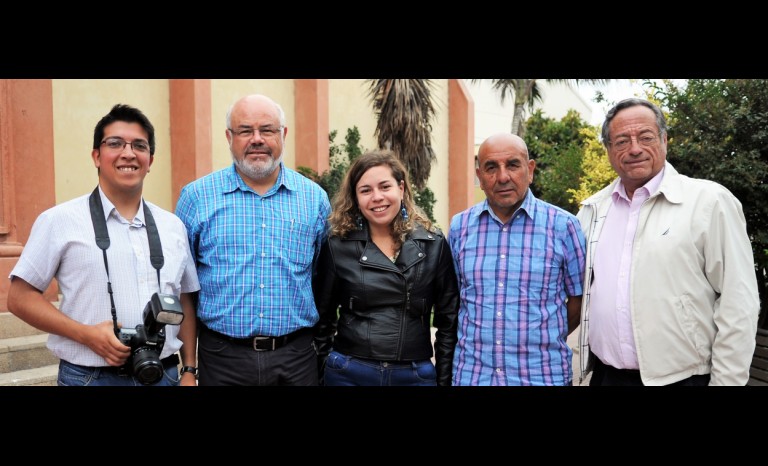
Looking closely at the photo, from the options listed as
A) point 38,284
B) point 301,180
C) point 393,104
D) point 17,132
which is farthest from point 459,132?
point 38,284

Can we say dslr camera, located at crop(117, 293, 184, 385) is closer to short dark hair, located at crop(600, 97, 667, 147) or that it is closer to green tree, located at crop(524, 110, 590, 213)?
short dark hair, located at crop(600, 97, 667, 147)

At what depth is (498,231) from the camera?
3230 millimetres

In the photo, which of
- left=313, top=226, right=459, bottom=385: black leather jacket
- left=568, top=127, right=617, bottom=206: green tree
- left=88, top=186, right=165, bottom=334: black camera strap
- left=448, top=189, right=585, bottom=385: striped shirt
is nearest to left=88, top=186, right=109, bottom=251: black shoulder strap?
left=88, top=186, right=165, bottom=334: black camera strap

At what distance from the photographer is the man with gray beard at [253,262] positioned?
10.6ft

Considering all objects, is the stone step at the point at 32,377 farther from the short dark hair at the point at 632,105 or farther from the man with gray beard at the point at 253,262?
the short dark hair at the point at 632,105

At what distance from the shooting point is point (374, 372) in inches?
125

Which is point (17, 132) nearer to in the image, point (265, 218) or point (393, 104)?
point (265, 218)

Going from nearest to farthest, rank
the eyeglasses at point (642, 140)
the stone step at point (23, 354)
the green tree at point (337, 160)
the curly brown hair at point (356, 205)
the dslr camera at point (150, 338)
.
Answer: the dslr camera at point (150, 338) → the eyeglasses at point (642, 140) → the curly brown hair at point (356, 205) → the stone step at point (23, 354) → the green tree at point (337, 160)

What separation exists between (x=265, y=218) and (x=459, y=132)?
13.4 m

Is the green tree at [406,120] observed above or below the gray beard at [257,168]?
above

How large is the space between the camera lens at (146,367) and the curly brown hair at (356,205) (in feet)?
3.82

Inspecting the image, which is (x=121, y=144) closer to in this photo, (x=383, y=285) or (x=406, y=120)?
(x=383, y=285)

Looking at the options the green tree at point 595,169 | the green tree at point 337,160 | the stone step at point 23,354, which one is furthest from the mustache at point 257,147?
the green tree at point 337,160

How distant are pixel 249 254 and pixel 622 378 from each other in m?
2.01
